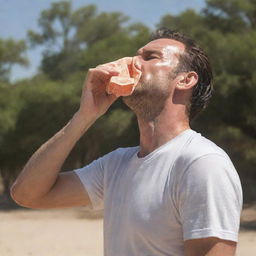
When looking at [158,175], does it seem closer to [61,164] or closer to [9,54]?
[61,164]

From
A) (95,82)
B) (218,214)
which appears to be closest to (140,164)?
(218,214)

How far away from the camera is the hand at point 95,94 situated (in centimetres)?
200

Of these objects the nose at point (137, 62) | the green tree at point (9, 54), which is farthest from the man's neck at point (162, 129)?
the green tree at point (9, 54)

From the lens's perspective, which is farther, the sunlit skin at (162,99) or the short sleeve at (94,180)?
the short sleeve at (94,180)

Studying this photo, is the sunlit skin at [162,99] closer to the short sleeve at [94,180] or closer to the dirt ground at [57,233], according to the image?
the short sleeve at [94,180]

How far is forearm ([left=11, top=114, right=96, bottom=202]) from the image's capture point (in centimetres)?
195

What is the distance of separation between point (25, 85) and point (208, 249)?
15.0m

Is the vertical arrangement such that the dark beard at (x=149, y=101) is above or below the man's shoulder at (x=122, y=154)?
above

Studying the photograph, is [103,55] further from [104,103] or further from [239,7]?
[104,103]

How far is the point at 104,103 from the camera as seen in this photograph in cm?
208

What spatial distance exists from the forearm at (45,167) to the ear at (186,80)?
431mm

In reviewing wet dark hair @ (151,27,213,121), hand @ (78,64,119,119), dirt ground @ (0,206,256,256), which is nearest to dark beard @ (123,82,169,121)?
wet dark hair @ (151,27,213,121)

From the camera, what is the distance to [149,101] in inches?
69.8

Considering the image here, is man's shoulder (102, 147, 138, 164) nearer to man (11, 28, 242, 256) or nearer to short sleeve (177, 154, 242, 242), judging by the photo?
man (11, 28, 242, 256)
